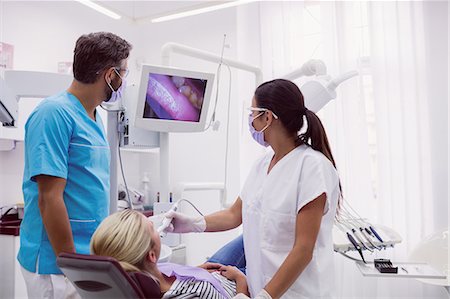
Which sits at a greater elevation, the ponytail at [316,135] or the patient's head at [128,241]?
the ponytail at [316,135]

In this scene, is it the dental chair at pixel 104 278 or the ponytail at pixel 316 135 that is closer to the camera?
the dental chair at pixel 104 278

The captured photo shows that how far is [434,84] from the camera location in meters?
2.69

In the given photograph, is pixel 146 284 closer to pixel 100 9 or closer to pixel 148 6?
pixel 100 9

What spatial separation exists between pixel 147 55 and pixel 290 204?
2.96 metres

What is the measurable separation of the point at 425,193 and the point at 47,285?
2.23 metres

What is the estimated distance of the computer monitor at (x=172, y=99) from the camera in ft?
6.25

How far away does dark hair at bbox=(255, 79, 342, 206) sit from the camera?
4.38ft

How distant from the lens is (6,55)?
106 inches

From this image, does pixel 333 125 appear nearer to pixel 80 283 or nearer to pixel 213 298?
pixel 213 298

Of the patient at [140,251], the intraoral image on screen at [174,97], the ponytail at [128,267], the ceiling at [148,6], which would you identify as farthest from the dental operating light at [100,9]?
the ponytail at [128,267]

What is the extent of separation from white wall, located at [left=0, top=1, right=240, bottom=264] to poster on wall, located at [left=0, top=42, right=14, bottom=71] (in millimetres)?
93

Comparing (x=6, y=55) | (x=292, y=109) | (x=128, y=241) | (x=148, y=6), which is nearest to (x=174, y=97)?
(x=292, y=109)

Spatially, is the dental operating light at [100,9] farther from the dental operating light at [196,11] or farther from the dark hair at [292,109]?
the dark hair at [292,109]

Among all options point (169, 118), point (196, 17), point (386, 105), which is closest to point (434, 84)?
point (386, 105)
